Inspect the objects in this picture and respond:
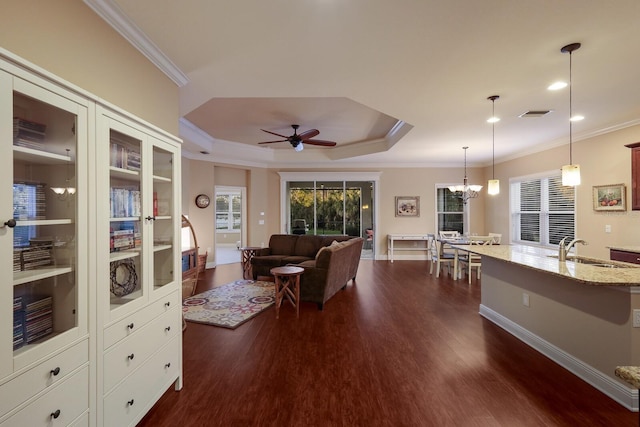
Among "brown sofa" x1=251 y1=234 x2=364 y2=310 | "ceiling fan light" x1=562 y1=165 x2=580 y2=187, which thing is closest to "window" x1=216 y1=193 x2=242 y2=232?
"brown sofa" x1=251 y1=234 x2=364 y2=310

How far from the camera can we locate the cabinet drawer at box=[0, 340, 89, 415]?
3.73 feet

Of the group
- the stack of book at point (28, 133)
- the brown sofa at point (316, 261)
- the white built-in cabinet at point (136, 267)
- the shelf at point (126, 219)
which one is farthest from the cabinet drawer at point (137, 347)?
the brown sofa at point (316, 261)

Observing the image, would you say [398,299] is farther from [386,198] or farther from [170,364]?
[386,198]

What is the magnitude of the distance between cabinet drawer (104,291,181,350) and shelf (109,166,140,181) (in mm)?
845

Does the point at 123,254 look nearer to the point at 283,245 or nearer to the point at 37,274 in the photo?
the point at 37,274

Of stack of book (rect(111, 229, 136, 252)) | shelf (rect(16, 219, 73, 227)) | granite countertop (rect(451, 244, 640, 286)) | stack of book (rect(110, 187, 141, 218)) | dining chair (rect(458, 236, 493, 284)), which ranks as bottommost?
dining chair (rect(458, 236, 493, 284))

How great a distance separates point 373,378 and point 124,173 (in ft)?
7.91

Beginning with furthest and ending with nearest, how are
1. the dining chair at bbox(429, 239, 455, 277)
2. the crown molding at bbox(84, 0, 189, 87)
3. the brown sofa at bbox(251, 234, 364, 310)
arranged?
the dining chair at bbox(429, 239, 455, 277)
the brown sofa at bbox(251, 234, 364, 310)
the crown molding at bbox(84, 0, 189, 87)

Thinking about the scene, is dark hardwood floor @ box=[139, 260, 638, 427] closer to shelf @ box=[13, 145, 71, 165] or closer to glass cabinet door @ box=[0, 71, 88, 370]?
glass cabinet door @ box=[0, 71, 88, 370]

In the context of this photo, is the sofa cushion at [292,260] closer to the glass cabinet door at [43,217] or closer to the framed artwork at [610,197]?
the glass cabinet door at [43,217]

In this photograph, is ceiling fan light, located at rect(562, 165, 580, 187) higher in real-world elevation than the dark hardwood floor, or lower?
higher

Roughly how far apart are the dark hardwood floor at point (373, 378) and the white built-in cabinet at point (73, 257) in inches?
22.3

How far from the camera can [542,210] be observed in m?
6.31

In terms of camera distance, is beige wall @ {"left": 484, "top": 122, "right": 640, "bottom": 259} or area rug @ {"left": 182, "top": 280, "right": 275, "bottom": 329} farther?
beige wall @ {"left": 484, "top": 122, "right": 640, "bottom": 259}
